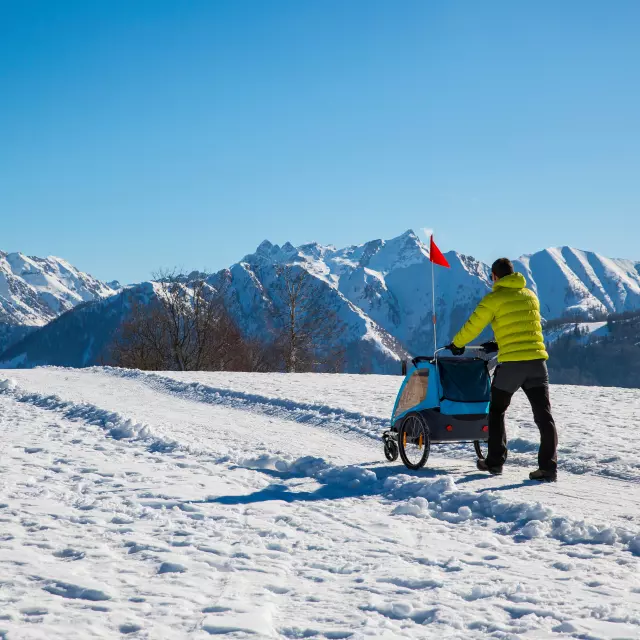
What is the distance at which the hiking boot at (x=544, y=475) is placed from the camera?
25.2ft

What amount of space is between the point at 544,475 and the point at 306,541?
3.53m

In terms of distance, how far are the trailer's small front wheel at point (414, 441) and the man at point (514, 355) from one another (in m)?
0.81

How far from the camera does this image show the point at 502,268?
26.7 ft

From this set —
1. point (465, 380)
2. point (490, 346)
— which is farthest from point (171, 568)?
point (490, 346)

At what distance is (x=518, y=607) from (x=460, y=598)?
0.37m

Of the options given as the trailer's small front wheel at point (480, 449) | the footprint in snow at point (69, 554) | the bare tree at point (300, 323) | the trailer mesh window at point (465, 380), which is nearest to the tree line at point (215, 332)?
the bare tree at point (300, 323)

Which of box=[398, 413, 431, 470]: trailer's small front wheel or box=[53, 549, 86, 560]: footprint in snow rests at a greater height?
box=[398, 413, 431, 470]: trailer's small front wheel

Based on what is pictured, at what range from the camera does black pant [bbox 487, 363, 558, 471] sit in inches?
301

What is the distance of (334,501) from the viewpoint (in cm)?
695

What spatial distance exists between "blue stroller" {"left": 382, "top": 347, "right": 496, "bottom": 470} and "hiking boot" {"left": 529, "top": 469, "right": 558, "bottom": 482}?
0.85 meters

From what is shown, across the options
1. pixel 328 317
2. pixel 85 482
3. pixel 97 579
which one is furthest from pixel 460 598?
pixel 328 317

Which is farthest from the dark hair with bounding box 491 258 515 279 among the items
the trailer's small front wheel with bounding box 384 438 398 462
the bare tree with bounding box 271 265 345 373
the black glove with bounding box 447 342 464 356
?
the bare tree with bounding box 271 265 345 373

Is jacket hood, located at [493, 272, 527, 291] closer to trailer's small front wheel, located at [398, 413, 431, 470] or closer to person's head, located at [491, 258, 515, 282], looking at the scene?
person's head, located at [491, 258, 515, 282]

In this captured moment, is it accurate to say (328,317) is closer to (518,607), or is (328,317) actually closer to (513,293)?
(513,293)
